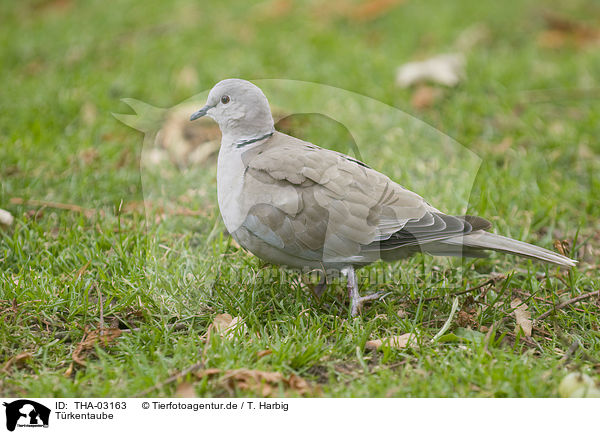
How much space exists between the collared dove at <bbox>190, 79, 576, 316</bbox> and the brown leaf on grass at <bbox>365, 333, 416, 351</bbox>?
24 centimetres

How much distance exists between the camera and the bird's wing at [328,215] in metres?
2.97

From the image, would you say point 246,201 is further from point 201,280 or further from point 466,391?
point 466,391

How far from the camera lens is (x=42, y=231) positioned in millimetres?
3672

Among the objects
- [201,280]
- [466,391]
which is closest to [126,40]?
[201,280]

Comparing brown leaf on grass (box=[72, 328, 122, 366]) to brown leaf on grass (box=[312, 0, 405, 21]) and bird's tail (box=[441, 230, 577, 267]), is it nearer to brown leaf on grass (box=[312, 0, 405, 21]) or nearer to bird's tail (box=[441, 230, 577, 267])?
bird's tail (box=[441, 230, 577, 267])

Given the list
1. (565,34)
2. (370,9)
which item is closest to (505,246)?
(565,34)

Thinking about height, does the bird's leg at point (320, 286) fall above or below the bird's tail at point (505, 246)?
below

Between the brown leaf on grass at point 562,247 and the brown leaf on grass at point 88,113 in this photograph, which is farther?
the brown leaf on grass at point 88,113

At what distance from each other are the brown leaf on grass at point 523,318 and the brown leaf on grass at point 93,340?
1.81 m

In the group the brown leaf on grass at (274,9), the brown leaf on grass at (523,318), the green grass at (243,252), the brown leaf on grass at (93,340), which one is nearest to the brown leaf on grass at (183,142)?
the green grass at (243,252)

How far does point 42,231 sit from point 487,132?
3.27 meters

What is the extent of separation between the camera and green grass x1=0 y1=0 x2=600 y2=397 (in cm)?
277

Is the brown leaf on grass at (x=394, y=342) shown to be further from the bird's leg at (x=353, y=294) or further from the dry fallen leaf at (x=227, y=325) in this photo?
the dry fallen leaf at (x=227, y=325)

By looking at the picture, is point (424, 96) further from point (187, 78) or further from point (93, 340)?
point (93, 340)
